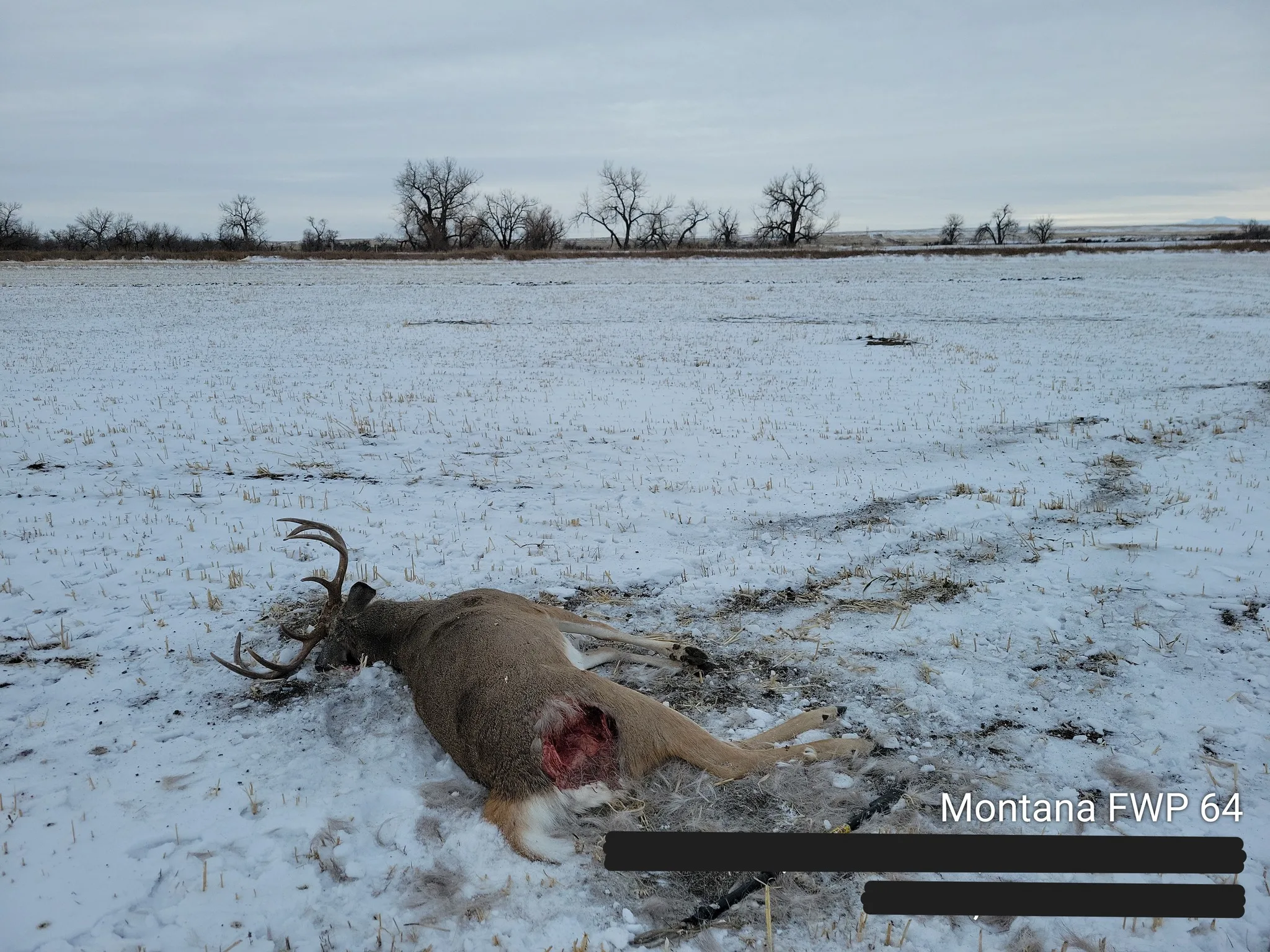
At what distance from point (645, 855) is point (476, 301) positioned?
28.4 m

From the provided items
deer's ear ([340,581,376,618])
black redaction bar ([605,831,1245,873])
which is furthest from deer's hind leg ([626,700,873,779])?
deer's ear ([340,581,376,618])

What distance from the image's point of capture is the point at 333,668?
525cm

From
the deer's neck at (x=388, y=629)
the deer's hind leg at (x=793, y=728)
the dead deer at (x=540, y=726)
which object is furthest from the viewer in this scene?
the deer's neck at (x=388, y=629)

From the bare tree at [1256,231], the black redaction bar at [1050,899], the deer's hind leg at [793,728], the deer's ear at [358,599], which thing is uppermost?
the bare tree at [1256,231]

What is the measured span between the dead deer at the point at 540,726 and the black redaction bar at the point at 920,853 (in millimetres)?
354

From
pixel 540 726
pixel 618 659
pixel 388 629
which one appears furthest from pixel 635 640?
pixel 388 629

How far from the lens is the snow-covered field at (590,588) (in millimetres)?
3400

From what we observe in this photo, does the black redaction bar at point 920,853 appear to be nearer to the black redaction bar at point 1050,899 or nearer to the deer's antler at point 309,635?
the black redaction bar at point 1050,899

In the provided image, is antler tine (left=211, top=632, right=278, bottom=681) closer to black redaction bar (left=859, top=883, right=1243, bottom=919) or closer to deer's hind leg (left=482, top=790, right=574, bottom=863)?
deer's hind leg (left=482, top=790, right=574, bottom=863)

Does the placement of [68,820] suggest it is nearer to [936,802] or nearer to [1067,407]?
[936,802]

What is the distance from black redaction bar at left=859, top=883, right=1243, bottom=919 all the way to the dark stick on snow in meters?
0.38

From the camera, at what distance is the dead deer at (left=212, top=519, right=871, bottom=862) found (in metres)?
3.67

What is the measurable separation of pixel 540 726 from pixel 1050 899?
2.19 metres

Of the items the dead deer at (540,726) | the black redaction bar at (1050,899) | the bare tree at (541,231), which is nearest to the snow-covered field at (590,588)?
the black redaction bar at (1050,899)
